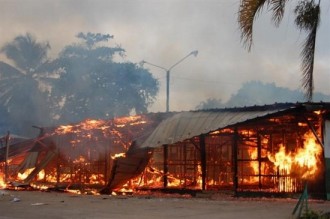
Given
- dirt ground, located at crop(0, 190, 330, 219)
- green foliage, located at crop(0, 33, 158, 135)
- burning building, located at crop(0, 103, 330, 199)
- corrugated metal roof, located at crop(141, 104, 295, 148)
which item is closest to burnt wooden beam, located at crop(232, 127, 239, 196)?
burning building, located at crop(0, 103, 330, 199)

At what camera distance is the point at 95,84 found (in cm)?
4462

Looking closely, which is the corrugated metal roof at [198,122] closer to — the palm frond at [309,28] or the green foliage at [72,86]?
the palm frond at [309,28]

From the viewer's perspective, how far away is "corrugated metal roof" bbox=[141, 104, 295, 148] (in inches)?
763

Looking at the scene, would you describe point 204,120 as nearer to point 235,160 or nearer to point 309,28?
point 235,160

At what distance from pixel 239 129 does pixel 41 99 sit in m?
29.3

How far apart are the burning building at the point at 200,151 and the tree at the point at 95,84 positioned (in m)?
17.3

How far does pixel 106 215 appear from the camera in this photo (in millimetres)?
13508

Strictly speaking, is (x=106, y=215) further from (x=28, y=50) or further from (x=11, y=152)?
(x=28, y=50)

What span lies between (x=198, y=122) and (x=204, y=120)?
28 centimetres

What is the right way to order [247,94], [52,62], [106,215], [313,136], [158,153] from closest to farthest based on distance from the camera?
[106,215]
[313,136]
[158,153]
[52,62]
[247,94]

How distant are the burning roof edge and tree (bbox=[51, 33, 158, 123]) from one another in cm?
2275

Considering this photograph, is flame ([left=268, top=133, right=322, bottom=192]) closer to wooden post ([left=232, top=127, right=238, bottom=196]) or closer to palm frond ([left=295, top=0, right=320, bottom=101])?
wooden post ([left=232, top=127, right=238, bottom=196])

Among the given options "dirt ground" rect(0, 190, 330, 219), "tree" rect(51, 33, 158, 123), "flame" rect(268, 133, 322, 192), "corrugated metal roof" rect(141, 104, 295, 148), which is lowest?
"dirt ground" rect(0, 190, 330, 219)

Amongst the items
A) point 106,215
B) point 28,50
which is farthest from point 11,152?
point 28,50
